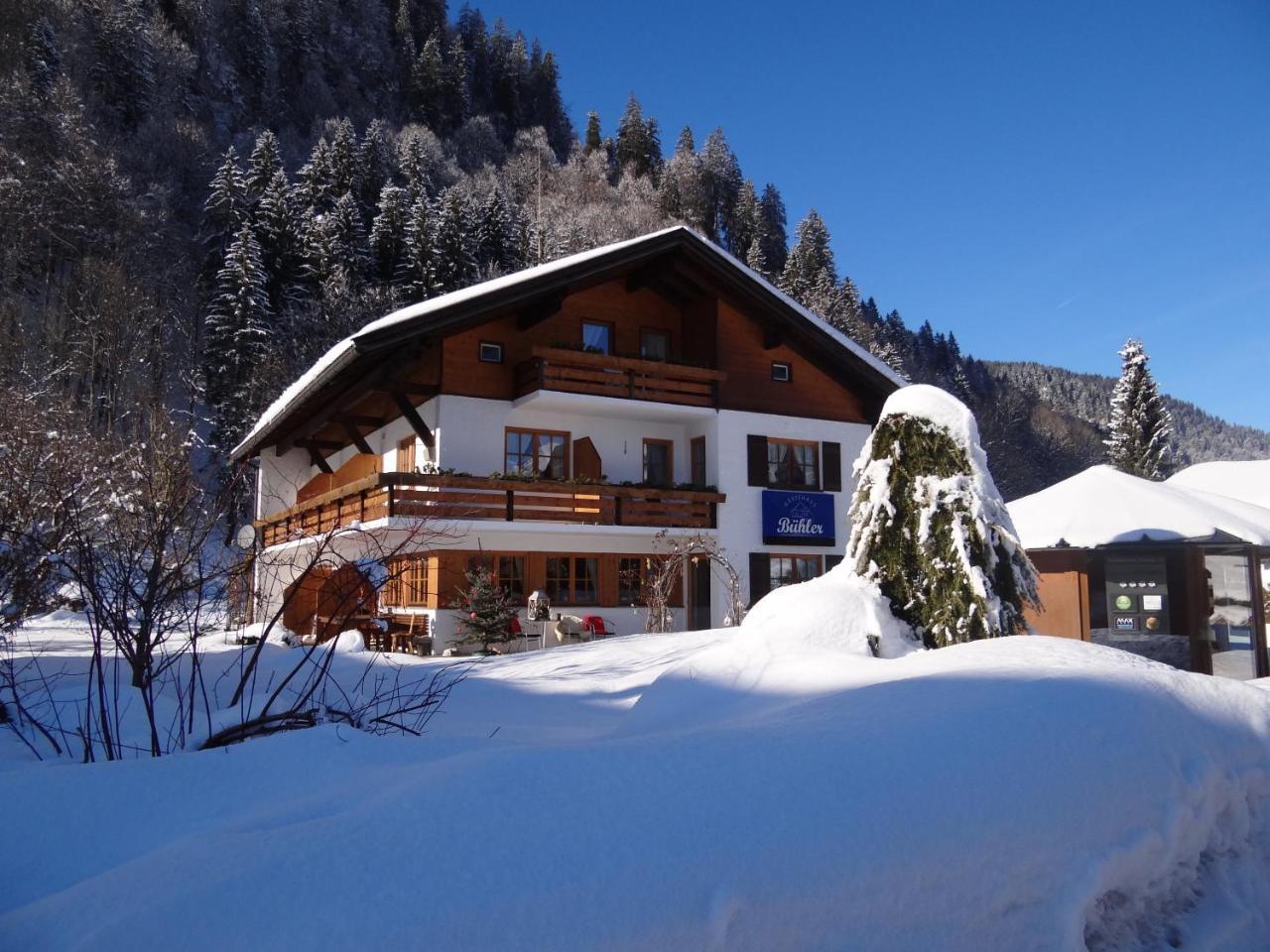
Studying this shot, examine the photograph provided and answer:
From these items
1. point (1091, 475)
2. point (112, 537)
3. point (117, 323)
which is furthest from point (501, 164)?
point (112, 537)

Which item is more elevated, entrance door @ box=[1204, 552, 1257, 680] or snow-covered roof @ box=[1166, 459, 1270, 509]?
snow-covered roof @ box=[1166, 459, 1270, 509]

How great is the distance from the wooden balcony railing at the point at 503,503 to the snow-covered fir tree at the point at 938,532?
9942 mm

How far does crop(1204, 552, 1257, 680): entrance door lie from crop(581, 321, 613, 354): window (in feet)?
43.4

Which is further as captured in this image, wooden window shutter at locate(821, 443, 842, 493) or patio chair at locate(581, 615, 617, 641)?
wooden window shutter at locate(821, 443, 842, 493)

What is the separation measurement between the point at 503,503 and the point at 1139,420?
40380 mm

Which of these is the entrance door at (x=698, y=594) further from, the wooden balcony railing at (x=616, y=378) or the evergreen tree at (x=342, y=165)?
the evergreen tree at (x=342, y=165)

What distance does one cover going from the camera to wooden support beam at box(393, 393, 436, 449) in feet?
66.1

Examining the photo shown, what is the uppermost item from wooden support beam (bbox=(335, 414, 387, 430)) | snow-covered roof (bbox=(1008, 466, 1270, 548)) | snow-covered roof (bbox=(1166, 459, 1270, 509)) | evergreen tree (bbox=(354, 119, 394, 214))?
evergreen tree (bbox=(354, 119, 394, 214))

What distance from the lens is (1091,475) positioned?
15094 mm

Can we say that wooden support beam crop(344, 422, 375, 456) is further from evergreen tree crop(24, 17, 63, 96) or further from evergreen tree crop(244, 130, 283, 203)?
evergreen tree crop(24, 17, 63, 96)

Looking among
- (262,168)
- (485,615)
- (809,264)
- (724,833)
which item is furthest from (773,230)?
(724,833)

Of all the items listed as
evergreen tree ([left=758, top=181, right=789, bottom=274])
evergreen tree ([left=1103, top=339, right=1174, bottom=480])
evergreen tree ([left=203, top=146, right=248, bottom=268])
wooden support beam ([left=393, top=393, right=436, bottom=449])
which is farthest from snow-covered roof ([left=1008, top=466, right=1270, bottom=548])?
evergreen tree ([left=758, top=181, right=789, bottom=274])

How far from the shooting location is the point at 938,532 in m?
9.41

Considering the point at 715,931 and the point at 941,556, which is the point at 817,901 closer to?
the point at 715,931
